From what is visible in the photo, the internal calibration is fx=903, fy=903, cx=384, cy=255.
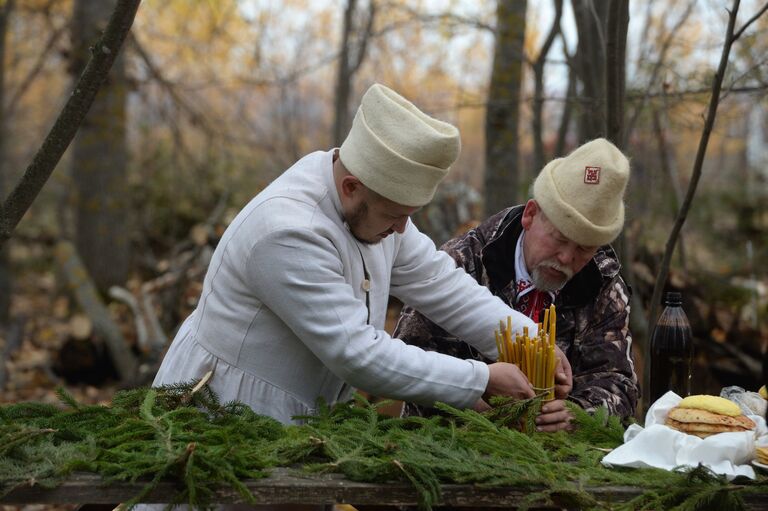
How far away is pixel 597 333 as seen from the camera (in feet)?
9.87

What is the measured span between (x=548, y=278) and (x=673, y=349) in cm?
45

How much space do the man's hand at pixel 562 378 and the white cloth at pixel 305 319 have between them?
14cm

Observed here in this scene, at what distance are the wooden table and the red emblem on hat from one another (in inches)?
42.5

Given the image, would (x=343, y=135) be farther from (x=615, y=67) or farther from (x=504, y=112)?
(x=615, y=67)

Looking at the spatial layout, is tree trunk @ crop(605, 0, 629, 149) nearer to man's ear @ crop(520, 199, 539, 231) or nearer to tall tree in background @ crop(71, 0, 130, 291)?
man's ear @ crop(520, 199, 539, 231)

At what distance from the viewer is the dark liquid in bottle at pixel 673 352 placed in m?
2.72

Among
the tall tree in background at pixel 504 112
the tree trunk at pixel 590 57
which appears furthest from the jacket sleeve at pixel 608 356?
the tall tree in background at pixel 504 112

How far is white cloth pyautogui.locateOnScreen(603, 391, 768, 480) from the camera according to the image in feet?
6.84

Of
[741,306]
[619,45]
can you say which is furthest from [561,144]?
[741,306]

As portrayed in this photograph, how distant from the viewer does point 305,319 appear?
235 centimetres

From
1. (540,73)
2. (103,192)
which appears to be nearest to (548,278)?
(540,73)

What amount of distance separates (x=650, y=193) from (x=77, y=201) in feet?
17.5

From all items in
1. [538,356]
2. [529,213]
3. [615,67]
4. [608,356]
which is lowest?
[608,356]

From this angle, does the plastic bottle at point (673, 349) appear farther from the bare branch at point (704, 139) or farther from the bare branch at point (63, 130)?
the bare branch at point (63, 130)
